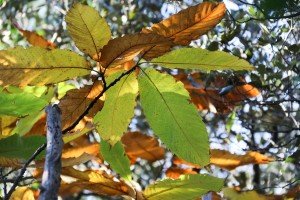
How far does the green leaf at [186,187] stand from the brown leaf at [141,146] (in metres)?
0.68

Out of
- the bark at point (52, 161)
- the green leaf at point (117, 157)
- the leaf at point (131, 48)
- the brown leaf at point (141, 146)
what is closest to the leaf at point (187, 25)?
the leaf at point (131, 48)

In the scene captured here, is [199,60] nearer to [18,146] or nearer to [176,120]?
[176,120]

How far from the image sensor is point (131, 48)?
2.41ft

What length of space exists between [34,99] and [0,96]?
5 centimetres

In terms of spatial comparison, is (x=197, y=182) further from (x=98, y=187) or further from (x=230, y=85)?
(x=230, y=85)

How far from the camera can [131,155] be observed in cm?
166

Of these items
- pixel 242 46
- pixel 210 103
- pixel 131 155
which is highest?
pixel 242 46

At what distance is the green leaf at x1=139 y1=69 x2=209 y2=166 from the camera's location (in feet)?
2.70

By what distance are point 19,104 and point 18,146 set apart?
0.17 metres

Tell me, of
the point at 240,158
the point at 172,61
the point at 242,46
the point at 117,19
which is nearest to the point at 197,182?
the point at 172,61

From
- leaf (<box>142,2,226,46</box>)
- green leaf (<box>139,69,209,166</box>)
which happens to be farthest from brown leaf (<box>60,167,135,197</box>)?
leaf (<box>142,2,226,46</box>)

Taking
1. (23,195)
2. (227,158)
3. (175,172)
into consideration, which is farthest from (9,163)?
(175,172)

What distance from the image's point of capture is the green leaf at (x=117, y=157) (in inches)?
41.7

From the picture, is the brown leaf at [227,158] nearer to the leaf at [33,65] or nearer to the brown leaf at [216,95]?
the brown leaf at [216,95]
